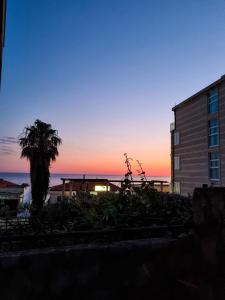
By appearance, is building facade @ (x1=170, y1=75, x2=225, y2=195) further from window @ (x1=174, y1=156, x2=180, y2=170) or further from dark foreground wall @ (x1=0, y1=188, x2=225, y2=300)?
dark foreground wall @ (x1=0, y1=188, x2=225, y2=300)

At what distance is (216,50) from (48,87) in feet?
30.8

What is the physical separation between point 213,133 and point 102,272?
109 feet

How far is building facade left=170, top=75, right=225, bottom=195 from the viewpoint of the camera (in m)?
31.9

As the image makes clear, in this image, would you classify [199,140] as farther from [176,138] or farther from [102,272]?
[102,272]

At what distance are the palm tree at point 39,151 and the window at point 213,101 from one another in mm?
18675

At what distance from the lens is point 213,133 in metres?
33.5

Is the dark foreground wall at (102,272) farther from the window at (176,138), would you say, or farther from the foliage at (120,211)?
the window at (176,138)

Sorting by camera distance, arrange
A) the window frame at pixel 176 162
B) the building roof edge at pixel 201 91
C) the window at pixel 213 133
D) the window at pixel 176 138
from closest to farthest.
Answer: the building roof edge at pixel 201 91
the window at pixel 213 133
the window frame at pixel 176 162
the window at pixel 176 138

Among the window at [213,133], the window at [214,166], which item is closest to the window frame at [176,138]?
the window at [213,133]

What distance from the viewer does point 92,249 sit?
2629 millimetres

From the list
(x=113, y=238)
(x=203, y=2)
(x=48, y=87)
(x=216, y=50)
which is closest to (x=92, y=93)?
(x=48, y=87)

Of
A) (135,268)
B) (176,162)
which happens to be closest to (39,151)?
(135,268)

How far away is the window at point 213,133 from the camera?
32.6 metres

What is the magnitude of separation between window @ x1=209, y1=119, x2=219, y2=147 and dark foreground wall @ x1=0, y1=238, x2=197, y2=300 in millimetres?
31376
